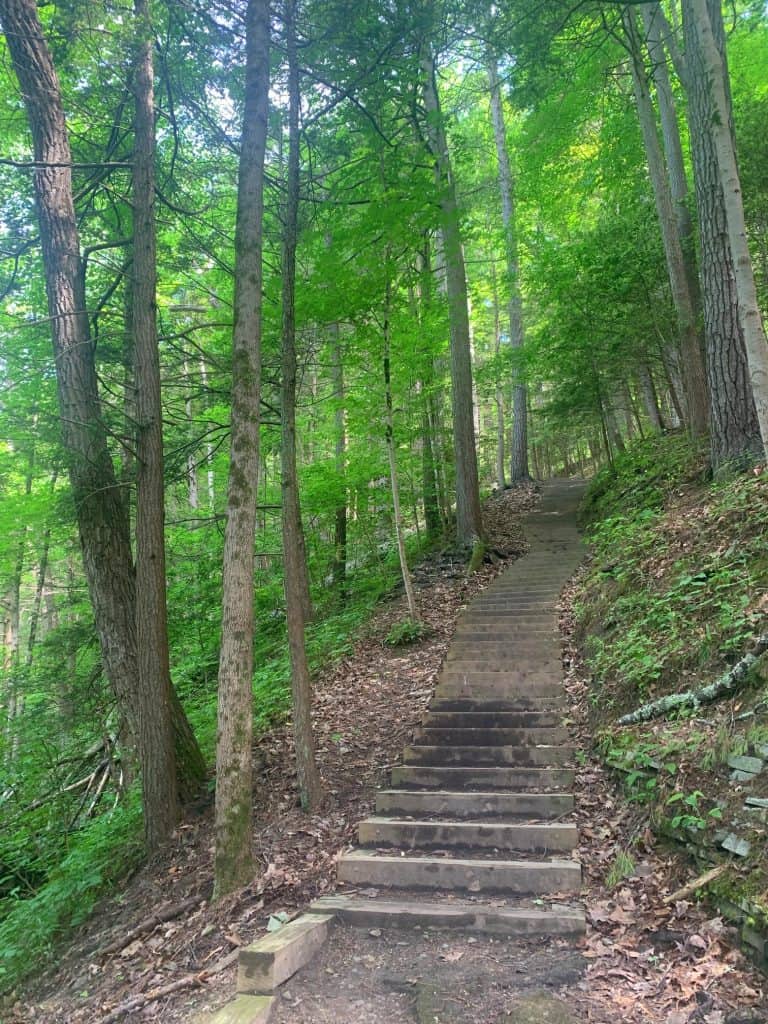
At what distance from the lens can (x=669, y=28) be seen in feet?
33.7

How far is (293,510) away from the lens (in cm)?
571

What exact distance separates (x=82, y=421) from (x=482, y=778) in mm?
5249

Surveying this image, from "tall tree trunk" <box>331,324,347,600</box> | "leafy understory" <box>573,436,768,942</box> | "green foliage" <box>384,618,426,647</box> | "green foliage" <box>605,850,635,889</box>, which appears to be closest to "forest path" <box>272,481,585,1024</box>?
"green foliage" <box>605,850,635,889</box>

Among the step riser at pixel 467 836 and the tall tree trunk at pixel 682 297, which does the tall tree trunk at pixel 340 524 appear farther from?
the step riser at pixel 467 836

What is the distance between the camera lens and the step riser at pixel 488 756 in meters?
5.33

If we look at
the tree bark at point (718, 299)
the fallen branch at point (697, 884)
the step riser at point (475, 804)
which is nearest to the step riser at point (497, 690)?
the step riser at point (475, 804)

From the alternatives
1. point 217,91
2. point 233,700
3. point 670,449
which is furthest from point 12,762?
point 670,449

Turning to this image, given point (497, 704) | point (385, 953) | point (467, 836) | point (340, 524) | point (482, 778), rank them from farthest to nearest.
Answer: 1. point (340, 524)
2. point (497, 704)
3. point (482, 778)
4. point (467, 836)
5. point (385, 953)

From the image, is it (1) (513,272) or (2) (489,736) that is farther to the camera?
(1) (513,272)

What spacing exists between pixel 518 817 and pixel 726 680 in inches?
77.5

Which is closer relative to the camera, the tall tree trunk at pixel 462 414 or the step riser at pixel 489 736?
the step riser at pixel 489 736

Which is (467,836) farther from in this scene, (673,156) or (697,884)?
(673,156)

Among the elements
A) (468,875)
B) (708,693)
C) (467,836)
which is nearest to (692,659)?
(708,693)

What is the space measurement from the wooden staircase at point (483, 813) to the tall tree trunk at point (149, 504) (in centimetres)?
210
